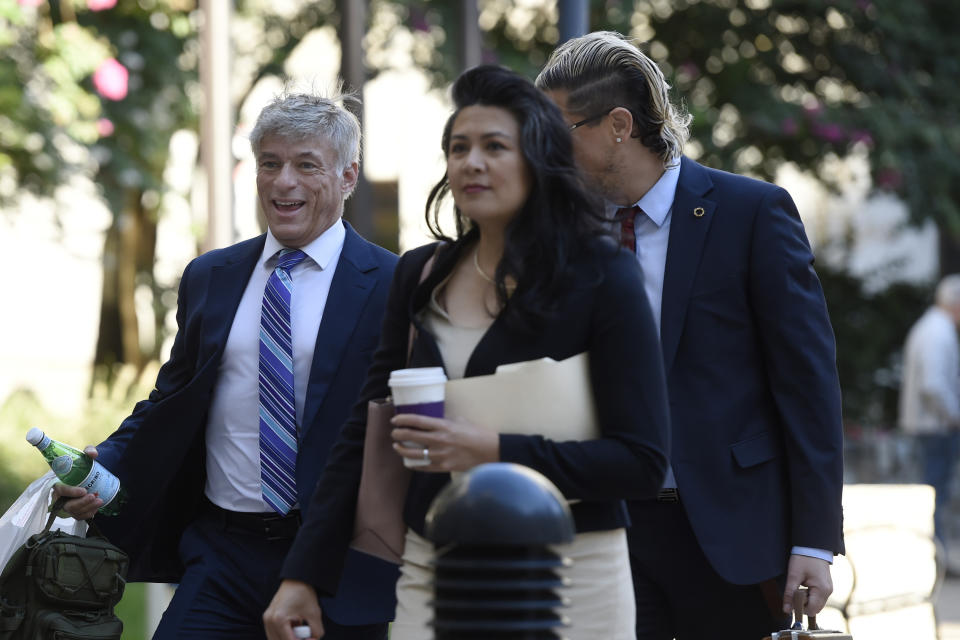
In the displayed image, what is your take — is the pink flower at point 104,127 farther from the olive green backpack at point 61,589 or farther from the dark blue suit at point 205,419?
the olive green backpack at point 61,589

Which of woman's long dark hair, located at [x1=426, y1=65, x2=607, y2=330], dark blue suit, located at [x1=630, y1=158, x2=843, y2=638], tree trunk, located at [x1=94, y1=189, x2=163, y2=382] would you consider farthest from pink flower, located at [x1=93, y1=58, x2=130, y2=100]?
woman's long dark hair, located at [x1=426, y1=65, x2=607, y2=330]

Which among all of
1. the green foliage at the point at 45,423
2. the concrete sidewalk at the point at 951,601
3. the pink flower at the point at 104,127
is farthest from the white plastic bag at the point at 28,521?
the pink flower at the point at 104,127

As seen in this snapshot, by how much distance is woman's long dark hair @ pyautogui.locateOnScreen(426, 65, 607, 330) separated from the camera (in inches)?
101

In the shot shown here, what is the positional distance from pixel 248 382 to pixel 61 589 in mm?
687

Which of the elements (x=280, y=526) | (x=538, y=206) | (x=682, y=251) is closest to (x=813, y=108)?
(x=682, y=251)

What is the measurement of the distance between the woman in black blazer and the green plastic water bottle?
1.29 m

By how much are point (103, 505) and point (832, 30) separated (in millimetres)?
9622

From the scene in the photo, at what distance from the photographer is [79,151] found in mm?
11461

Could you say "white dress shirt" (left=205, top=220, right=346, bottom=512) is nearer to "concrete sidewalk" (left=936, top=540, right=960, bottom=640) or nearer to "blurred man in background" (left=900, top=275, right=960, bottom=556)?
"concrete sidewalk" (left=936, top=540, right=960, bottom=640)

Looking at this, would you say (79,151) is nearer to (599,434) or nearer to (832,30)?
(832,30)

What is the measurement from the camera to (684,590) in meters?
3.43

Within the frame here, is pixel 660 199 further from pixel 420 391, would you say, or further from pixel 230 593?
pixel 230 593

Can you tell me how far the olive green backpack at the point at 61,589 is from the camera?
11.6 ft

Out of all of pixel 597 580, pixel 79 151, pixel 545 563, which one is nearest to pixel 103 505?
pixel 597 580
